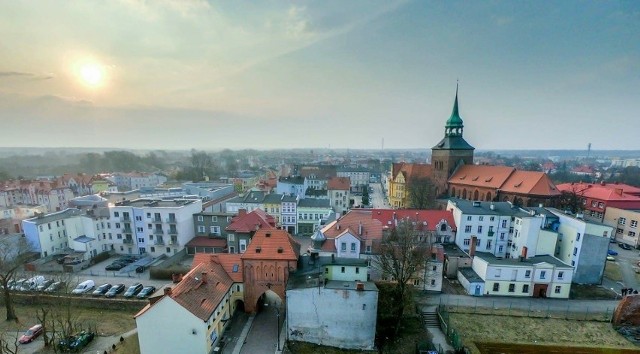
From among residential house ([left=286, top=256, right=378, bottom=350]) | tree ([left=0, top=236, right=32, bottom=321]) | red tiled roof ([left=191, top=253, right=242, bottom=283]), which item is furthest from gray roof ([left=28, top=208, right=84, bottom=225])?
residential house ([left=286, top=256, right=378, bottom=350])

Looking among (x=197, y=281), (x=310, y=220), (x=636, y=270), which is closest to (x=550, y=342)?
(x=636, y=270)

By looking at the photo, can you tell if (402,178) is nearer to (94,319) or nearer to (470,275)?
(470,275)

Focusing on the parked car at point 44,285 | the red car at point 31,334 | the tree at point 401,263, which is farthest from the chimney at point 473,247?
the parked car at point 44,285

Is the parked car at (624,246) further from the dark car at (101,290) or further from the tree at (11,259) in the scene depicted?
the tree at (11,259)

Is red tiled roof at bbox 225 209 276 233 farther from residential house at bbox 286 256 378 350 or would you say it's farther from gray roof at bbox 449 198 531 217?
gray roof at bbox 449 198 531 217

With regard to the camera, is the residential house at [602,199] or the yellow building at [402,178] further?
the yellow building at [402,178]
